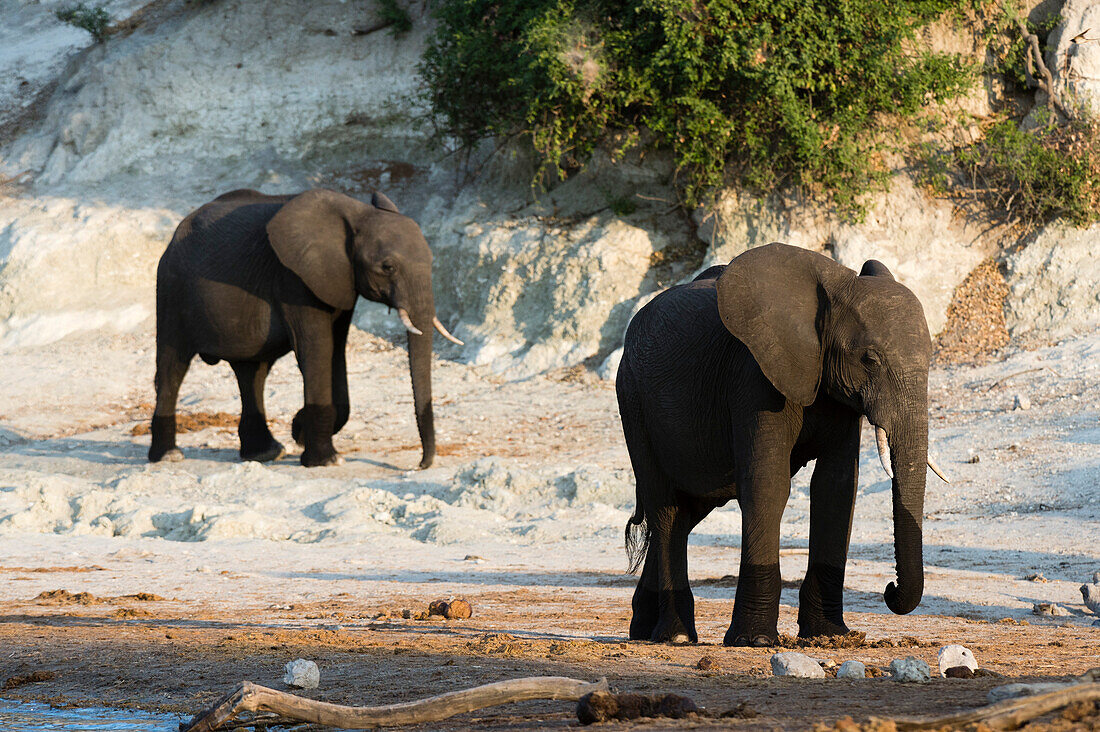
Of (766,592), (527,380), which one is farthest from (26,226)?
(766,592)

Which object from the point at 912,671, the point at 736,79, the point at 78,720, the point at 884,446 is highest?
the point at 736,79

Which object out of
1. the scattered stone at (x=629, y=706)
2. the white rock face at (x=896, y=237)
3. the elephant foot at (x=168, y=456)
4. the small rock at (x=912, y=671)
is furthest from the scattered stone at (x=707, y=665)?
the white rock face at (x=896, y=237)

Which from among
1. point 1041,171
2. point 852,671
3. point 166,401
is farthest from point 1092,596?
point 1041,171

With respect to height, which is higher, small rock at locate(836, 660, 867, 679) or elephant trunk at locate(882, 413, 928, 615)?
elephant trunk at locate(882, 413, 928, 615)

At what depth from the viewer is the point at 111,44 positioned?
26.6 m

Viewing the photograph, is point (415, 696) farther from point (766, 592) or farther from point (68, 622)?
point (68, 622)

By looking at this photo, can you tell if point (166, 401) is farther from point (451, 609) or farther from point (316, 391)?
point (451, 609)

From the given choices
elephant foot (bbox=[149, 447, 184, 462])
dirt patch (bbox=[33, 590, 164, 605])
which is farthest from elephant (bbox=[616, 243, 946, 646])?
elephant foot (bbox=[149, 447, 184, 462])

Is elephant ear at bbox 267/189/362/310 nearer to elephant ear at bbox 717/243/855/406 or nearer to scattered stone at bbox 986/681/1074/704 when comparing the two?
elephant ear at bbox 717/243/855/406

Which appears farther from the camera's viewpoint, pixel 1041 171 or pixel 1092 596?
pixel 1041 171

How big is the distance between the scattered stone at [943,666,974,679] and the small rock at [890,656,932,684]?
0.20 m

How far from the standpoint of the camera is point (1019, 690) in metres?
3.99

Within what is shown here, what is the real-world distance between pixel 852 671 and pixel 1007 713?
154cm

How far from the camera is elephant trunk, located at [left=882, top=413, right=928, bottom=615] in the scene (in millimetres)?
5812
